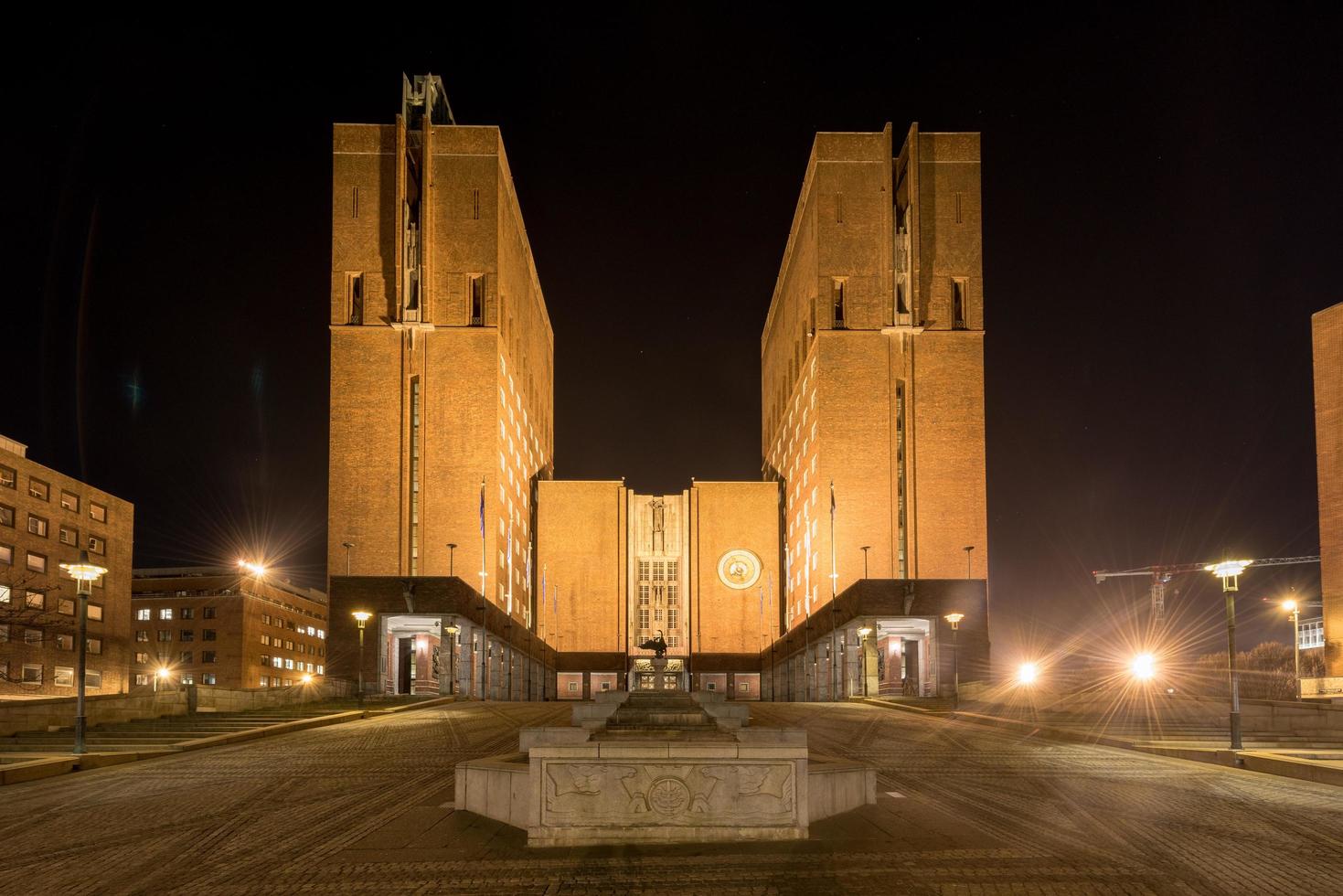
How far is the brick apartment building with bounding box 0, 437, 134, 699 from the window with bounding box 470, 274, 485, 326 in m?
28.8

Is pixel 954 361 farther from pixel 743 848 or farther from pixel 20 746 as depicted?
pixel 743 848

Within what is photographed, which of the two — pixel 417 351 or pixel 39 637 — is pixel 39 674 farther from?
pixel 417 351

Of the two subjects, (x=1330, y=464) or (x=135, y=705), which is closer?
(x=135, y=705)

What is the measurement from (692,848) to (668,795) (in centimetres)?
53

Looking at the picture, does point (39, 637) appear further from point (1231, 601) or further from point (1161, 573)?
point (1161, 573)

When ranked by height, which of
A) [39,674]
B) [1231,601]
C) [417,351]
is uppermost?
[417,351]

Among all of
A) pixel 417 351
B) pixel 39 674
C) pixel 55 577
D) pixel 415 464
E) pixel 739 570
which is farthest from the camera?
pixel 739 570

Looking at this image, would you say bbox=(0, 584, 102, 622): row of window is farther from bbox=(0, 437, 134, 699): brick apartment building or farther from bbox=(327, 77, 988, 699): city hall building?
bbox=(327, 77, 988, 699): city hall building

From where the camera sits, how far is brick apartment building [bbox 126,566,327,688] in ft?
361

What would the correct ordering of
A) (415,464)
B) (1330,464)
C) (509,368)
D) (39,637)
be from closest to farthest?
1. (1330,464)
2. (39,637)
3. (415,464)
4. (509,368)

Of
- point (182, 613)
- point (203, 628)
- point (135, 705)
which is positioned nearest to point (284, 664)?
point (203, 628)

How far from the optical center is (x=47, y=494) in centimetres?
7056

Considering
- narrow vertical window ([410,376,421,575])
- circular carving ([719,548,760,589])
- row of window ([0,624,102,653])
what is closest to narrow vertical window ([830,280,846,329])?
circular carving ([719,548,760,589])

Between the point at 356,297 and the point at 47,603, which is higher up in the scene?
the point at 356,297
